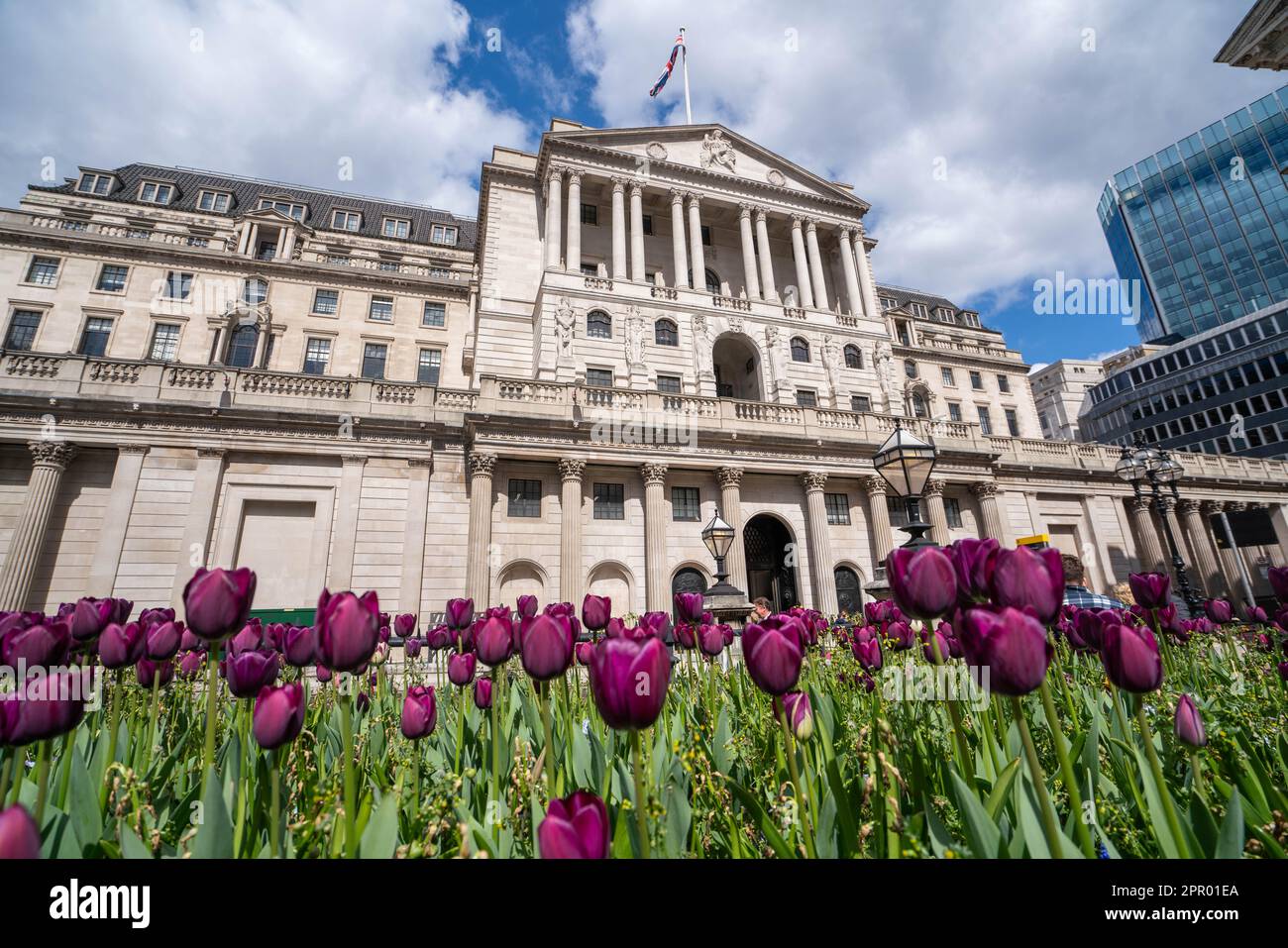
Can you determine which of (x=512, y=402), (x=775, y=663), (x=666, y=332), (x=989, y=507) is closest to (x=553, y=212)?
(x=666, y=332)

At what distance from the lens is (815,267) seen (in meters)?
29.9

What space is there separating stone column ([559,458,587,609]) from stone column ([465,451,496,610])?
92.1 inches

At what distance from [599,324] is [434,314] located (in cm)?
1628

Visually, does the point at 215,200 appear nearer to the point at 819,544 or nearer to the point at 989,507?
the point at 819,544

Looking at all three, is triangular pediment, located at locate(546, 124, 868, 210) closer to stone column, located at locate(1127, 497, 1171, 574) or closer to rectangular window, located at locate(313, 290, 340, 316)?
rectangular window, located at locate(313, 290, 340, 316)

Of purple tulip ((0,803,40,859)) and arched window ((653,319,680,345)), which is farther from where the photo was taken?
arched window ((653,319,680,345))

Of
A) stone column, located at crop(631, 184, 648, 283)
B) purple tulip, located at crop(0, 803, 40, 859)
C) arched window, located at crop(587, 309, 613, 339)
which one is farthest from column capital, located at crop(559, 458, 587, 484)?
purple tulip, located at crop(0, 803, 40, 859)

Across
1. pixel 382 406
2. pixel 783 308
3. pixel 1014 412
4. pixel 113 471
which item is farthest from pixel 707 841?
pixel 1014 412

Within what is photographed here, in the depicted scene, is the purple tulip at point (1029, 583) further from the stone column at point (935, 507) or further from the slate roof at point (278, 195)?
the slate roof at point (278, 195)

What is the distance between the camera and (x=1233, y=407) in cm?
5716

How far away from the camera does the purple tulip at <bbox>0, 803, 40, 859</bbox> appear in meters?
0.99

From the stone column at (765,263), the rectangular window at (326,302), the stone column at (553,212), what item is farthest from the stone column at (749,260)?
the rectangular window at (326,302)

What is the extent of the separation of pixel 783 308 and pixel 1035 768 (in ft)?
93.5
